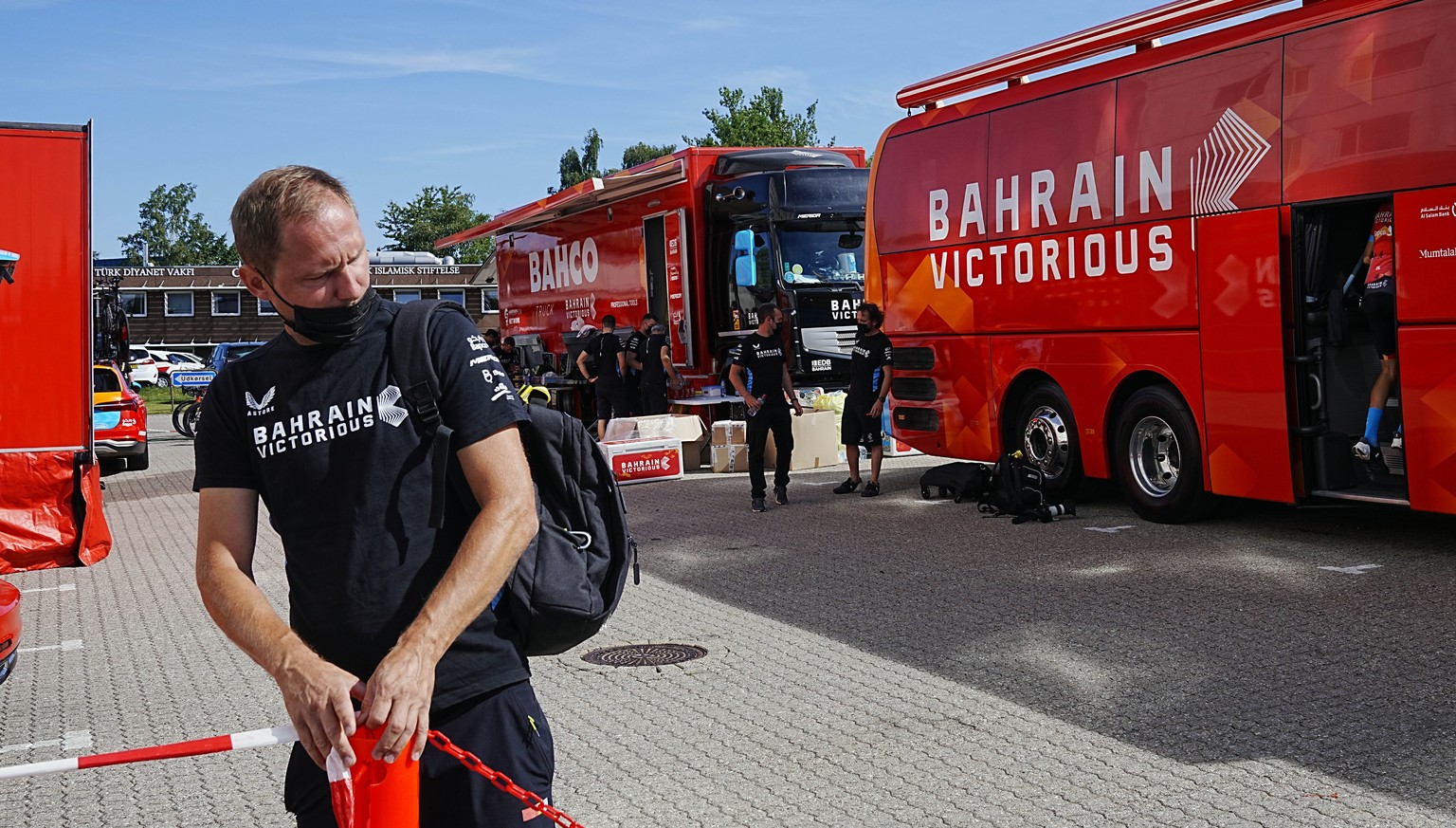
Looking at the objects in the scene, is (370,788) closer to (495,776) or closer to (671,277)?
(495,776)

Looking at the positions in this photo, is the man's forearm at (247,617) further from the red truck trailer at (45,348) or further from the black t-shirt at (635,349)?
the black t-shirt at (635,349)

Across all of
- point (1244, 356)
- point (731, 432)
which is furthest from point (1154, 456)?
point (731, 432)

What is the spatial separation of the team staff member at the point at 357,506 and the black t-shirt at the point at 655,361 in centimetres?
1679

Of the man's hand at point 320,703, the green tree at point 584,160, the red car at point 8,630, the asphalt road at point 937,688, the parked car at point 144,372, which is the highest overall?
the green tree at point 584,160

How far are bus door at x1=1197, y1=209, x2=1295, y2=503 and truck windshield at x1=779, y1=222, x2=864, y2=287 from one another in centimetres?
789

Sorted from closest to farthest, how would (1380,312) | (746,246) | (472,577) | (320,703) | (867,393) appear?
(320,703), (472,577), (1380,312), (867,393), (746,246)

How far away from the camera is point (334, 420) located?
258 cm

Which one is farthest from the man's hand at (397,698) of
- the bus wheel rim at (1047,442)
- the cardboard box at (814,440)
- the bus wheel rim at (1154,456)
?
the cardboard box at (814,440)

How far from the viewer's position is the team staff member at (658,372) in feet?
63.8

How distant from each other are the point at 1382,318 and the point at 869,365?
19.0ft

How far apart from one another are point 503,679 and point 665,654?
5.15 meters

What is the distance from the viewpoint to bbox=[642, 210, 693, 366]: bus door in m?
19.3

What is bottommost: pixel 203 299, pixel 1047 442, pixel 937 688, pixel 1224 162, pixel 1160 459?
pixel 937 688

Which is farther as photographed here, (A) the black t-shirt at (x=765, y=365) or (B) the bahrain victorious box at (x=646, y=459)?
(B) the bahrain victorious box at (x=646, y=459)
